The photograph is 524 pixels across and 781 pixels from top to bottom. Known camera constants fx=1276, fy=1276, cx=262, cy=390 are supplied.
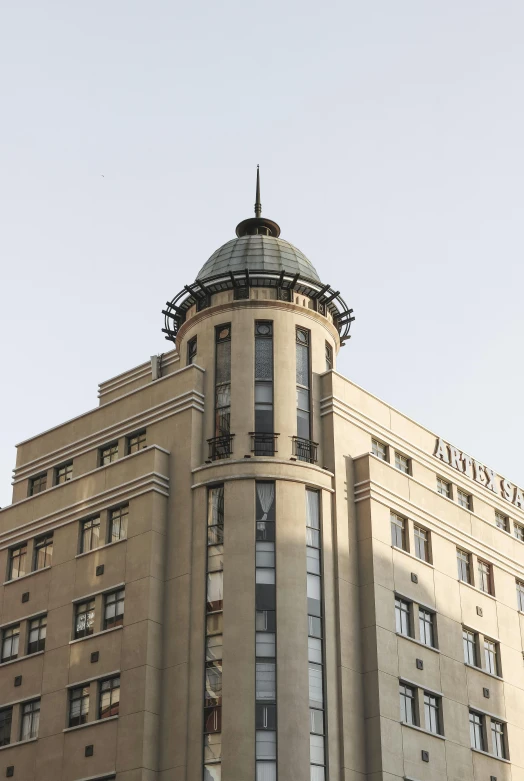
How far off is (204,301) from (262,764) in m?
25.2

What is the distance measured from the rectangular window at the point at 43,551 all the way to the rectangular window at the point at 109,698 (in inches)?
353

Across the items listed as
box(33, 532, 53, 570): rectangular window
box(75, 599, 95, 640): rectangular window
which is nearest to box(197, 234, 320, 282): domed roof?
box(33, 532, 53, 570): rectangular window

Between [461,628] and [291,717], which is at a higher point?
[461,628]

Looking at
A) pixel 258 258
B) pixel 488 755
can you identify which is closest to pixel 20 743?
pixel 488 755

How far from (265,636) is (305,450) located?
10429 millimetres

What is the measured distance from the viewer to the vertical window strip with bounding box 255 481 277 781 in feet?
183

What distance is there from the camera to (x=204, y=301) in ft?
226

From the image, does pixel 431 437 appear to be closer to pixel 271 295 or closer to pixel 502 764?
pixel 271 295

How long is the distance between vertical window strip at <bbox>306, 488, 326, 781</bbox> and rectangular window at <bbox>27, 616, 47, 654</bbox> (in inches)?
557

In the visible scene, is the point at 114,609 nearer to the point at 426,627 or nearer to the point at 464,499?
the point at 426,627

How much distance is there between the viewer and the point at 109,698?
59.4 m

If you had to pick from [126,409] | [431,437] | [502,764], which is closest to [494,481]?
[431,437]

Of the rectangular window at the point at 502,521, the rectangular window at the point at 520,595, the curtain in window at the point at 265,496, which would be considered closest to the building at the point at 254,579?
the curtain in window at the point at 265,496

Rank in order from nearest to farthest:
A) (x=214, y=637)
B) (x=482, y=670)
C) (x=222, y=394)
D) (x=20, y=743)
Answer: (x=214, y=637), (x=20, y=743), (x=222, y=394), (x=482, y=670)
